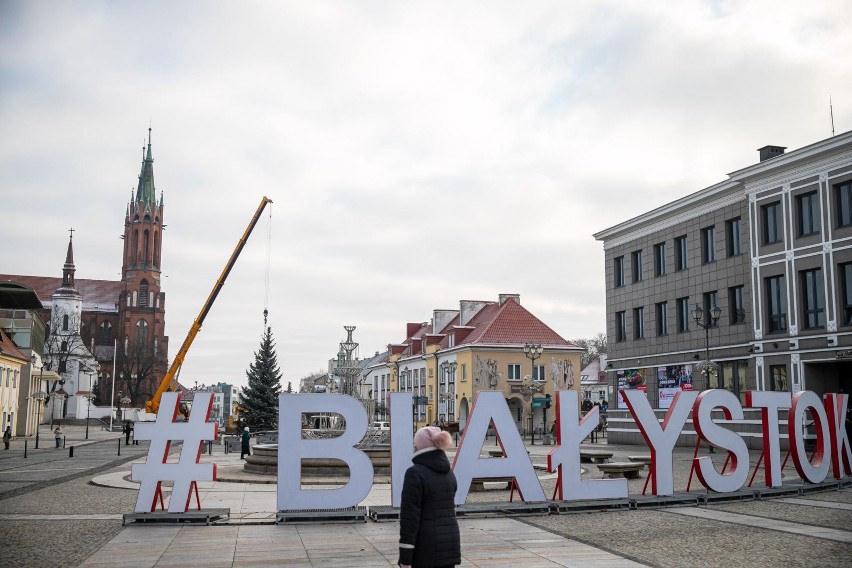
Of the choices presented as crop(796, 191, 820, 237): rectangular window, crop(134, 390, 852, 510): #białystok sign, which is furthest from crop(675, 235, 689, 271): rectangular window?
crop(134, 390, 852, 510): #białystok sign

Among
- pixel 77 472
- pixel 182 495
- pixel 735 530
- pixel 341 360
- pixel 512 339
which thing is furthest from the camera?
pixel 512 339

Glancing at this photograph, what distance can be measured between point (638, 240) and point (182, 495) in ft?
122

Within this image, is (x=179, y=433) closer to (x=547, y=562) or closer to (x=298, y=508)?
(x=298, y=508)

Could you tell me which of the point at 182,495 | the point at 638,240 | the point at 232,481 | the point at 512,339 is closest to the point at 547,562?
the point at 182,495

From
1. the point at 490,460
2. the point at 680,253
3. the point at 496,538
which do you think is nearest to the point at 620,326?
the point at 680,253

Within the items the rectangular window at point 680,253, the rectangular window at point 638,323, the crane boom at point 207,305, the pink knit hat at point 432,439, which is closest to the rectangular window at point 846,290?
the rectangular window at point 680,253

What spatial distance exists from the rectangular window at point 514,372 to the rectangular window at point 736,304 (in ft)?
103

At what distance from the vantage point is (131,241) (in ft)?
456

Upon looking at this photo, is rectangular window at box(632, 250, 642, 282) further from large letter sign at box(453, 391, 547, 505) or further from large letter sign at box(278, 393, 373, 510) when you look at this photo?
large letter sign at box(278, 393, 373, 510)

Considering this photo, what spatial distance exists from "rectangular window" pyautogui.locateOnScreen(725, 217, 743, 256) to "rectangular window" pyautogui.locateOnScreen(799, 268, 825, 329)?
4279mm

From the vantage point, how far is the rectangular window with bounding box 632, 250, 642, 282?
46928mm

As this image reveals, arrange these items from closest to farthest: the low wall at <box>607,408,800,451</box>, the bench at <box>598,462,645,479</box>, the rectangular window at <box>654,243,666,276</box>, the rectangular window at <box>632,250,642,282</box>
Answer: the bench at <box>598,462,645,479</box> < the low wall at <box>607,408,800,451</box> < the rectangular window at <box>654,243,666,276</box> < the rectangular window at <box>632,250,642,282</box>

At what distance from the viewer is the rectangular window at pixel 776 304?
35594mm

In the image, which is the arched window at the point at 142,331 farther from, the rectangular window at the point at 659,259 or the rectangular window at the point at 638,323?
the rectangular window at the point at 659,259
